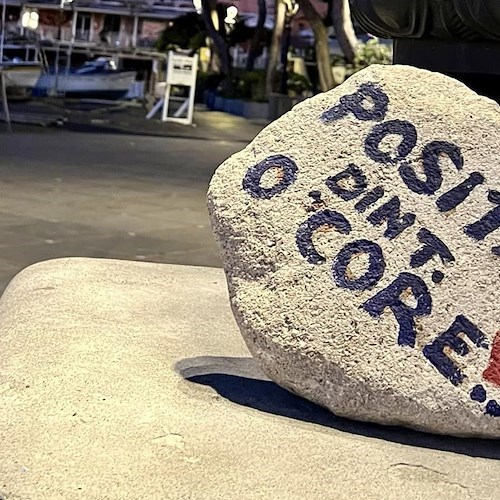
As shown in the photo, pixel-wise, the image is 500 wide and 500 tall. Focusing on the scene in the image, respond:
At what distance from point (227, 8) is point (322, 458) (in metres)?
25.9

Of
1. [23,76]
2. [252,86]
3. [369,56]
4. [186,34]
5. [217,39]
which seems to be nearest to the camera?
[369,56]

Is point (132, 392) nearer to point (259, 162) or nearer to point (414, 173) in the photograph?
point (259, 162)

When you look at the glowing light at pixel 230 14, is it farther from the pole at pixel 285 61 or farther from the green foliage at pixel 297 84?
the pole at pixel 285 61

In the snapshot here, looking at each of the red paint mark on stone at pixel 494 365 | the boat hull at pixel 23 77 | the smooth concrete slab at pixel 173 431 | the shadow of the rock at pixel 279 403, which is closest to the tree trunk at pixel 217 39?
the boat hull at pixel 23 77

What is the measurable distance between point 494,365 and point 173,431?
3.05 feet

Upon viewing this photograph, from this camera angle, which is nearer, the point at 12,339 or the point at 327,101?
the point at 327,101

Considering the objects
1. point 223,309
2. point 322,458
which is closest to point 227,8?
point 223,309

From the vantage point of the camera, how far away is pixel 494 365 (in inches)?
124

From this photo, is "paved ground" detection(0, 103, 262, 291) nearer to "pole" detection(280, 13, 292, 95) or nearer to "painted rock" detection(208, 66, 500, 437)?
"painted rock" detection(208, 66, 500, 437)

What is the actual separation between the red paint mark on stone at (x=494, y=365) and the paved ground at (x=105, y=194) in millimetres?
3513

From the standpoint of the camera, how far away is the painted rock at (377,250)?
313cm

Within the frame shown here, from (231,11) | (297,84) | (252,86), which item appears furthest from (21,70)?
(231,11)

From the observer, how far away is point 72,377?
3.39m

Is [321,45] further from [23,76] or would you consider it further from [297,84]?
[23,76]
